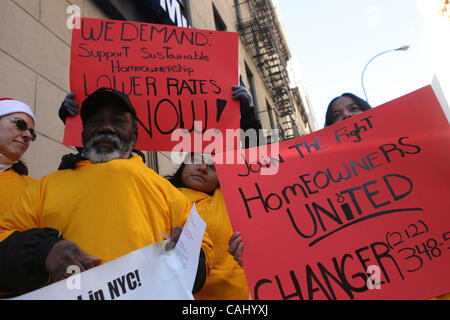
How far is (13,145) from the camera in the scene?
5.53 feet

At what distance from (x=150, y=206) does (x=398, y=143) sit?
113 centimetres

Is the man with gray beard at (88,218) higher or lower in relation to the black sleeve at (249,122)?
lower

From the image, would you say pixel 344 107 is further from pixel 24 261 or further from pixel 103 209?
pixel 24 261

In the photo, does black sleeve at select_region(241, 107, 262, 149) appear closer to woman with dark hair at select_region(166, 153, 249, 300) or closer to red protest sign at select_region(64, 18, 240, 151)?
red protest sign at select_region(64, 18, 240, 151)

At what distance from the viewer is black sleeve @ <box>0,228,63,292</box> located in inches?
40.3

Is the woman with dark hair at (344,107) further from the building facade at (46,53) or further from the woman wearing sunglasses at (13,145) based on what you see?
the building facade at (46,53)

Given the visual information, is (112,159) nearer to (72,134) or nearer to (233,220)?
(72,134)

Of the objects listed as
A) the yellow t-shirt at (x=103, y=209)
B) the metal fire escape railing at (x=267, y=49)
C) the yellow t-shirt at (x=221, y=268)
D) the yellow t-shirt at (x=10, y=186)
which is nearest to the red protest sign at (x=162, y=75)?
the yellow t-shirt at (x=10, y=186)

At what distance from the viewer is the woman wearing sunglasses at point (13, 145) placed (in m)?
1.61

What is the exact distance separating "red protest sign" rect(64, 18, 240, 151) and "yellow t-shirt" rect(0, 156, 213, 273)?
1.97ft

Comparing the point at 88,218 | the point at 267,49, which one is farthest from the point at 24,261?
the point at 267,49

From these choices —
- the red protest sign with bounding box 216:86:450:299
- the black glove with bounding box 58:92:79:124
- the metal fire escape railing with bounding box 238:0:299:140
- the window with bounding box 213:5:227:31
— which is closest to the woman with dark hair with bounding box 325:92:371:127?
the red protest sign with bounding box 216:86:450:299
